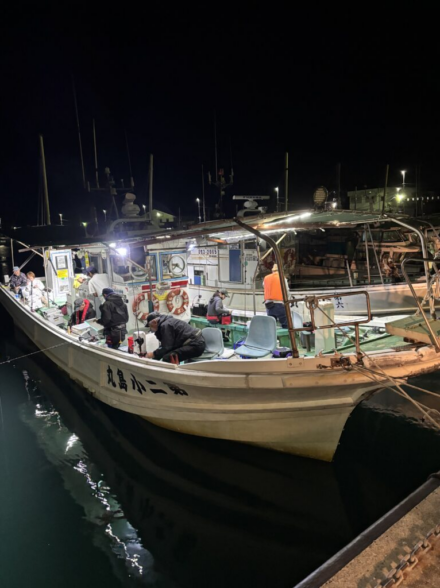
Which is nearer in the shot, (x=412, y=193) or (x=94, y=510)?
(x=94, y=510)

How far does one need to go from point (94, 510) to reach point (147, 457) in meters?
1.23

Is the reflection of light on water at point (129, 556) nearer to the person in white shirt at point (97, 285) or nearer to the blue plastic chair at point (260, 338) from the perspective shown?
the blue plastic chair at point (260, 338)

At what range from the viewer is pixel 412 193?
158 feet

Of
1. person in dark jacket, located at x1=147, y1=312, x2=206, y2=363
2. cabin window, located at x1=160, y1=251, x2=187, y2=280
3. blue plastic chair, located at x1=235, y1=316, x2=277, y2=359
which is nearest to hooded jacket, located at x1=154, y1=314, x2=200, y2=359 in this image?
person in dark jacket, located at x1=147, y1=312, x2=206, y2=363

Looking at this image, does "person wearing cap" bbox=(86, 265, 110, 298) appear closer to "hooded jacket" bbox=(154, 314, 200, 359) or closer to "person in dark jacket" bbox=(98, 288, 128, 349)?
"person in dark jacket" bbox=(98, 288, 128, 349)

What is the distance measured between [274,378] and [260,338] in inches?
73.2

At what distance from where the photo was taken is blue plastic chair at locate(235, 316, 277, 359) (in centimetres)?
652

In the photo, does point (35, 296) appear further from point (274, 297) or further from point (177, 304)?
point (274, 297)

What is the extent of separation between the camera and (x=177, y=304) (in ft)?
30.9

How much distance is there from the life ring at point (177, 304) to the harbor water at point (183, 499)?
303 centimetres

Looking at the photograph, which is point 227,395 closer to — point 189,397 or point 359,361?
point 189,397

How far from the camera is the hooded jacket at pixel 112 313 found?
7.57 metres

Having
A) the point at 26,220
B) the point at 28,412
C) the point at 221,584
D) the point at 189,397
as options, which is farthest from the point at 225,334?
the point at 26,220

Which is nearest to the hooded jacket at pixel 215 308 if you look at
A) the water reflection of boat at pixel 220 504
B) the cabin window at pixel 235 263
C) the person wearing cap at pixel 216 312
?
the person wearing cap at pixel 216 312
